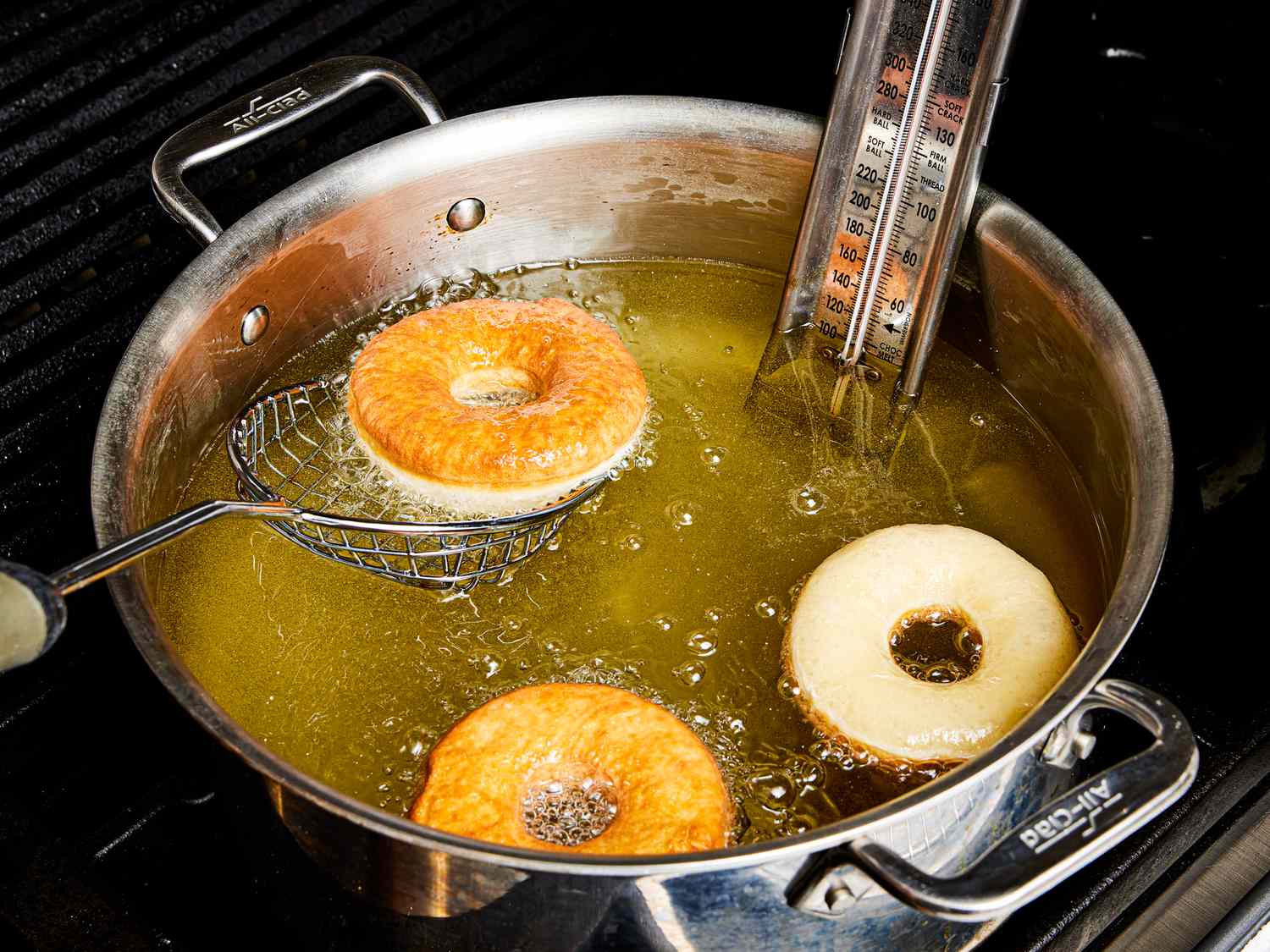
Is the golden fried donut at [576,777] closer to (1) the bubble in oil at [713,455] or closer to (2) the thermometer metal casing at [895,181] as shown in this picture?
(1) the bubble in oil at [713,455]

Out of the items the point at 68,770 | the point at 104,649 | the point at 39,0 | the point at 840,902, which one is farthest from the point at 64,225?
the point at 840,902

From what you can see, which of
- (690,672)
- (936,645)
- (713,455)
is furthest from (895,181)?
(690,672)

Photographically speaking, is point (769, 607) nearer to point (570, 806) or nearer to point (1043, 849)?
point (570, 806)

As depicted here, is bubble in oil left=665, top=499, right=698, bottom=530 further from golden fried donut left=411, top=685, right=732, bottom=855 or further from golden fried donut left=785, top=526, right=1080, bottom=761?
golden fried donut left=411, top=685, right=732, bottom=855

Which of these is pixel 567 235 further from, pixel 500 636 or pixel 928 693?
pixel 928 693

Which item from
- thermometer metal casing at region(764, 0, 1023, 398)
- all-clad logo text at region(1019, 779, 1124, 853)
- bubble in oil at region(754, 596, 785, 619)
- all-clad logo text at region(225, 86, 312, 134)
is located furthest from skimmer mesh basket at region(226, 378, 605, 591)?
all-clad logo text at region(1019, 779, 1124, 853)

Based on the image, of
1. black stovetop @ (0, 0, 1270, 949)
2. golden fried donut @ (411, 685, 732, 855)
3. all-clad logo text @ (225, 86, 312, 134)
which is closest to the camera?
golden fried donut @ (411, 685, 732, 855)
